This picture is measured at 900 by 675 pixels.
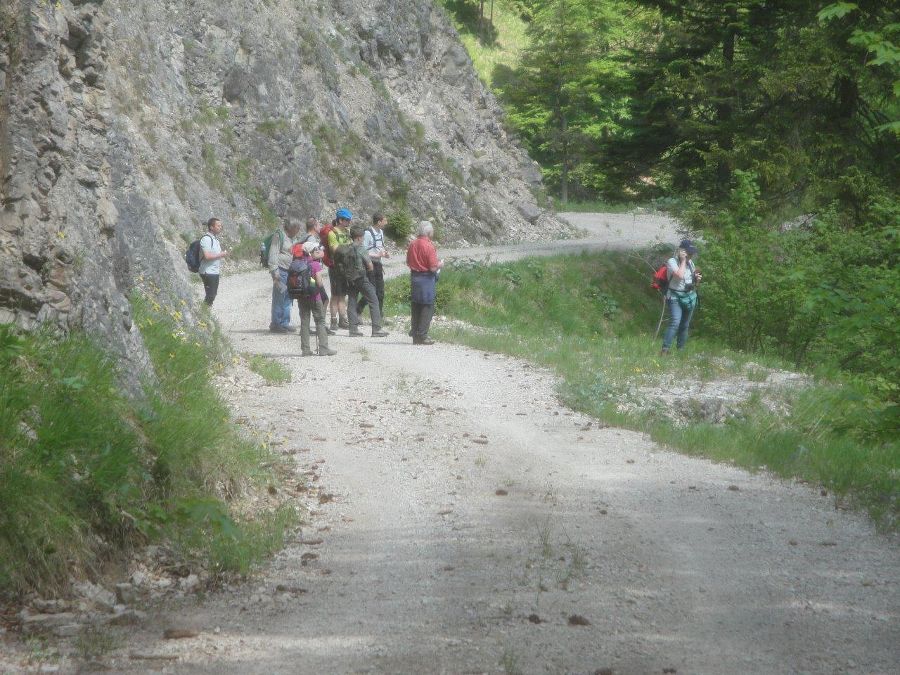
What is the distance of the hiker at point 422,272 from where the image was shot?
50.4 feet

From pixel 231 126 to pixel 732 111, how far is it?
589 inches

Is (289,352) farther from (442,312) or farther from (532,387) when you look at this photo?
(442,312)

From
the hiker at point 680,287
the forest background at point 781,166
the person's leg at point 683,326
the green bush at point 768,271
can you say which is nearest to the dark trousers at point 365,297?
the hiker at point 680,287

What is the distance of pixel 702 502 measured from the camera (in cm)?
809

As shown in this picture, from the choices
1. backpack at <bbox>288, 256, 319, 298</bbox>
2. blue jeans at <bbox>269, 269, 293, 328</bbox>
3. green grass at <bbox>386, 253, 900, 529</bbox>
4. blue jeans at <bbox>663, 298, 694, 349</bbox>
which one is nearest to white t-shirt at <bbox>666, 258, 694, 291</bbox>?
blue jeans at <bbox>663, 298, 694, 349</bbox>

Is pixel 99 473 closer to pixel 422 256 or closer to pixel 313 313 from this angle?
pixel 313 313

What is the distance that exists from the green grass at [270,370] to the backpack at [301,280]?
125cm

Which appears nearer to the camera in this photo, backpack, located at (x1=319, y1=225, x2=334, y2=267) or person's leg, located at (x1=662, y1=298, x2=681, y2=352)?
person's leg, located at (x1=662, y1=298, x2=681, y2=352)

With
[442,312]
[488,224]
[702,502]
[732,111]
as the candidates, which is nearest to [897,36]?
[702,502]

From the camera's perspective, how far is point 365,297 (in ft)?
56.4

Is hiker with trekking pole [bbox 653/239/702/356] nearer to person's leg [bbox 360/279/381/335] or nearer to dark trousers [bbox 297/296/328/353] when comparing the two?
person's leg [bbox 360/279/381/335]

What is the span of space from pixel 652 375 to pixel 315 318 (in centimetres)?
480

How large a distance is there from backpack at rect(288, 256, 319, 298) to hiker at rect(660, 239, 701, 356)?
581 centimetres

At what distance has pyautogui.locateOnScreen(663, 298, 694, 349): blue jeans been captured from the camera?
16.6 meters
